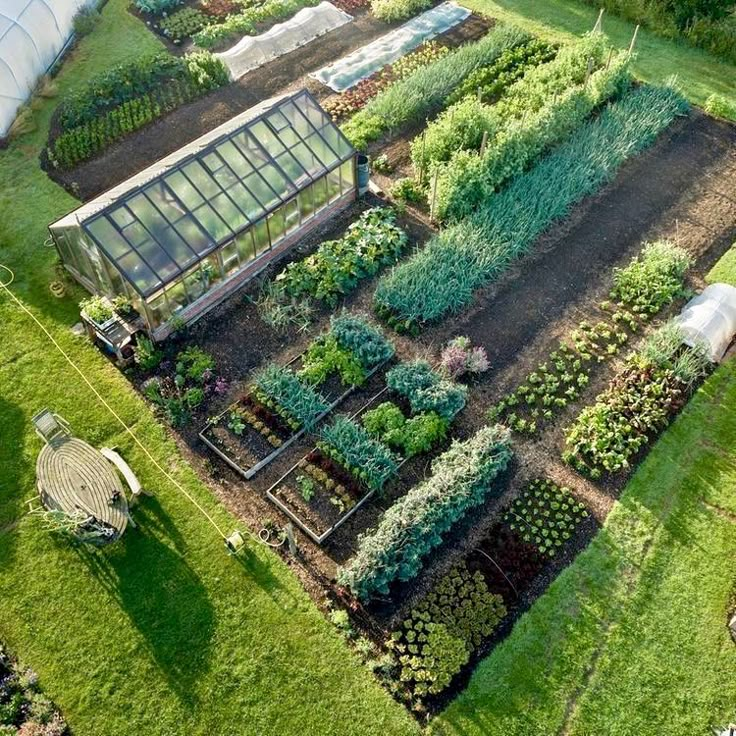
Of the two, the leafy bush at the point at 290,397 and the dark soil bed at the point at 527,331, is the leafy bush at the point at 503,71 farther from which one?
the leafy bush at the point at 290,397

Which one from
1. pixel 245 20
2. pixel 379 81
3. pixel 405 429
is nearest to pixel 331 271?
pixel 405 429

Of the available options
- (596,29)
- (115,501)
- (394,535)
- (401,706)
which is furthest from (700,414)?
(596,29)

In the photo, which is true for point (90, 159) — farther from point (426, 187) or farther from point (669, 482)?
point (669, 482)

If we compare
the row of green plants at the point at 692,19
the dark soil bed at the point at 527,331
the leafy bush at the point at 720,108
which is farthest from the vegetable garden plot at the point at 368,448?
the row of green plants at the point at 692,19

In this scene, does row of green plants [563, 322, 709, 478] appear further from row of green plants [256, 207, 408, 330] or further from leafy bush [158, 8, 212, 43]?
leafy bush [158, 8, 212, 43]

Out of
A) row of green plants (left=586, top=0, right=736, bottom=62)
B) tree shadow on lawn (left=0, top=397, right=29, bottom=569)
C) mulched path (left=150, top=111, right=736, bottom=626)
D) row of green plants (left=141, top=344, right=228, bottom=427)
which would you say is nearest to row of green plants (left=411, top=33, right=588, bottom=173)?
mulched path (left=150, top=111, right=736, bottom=626)
